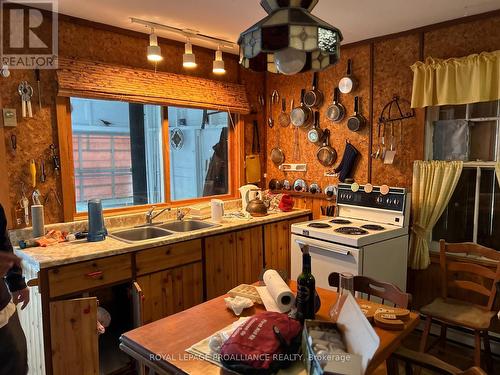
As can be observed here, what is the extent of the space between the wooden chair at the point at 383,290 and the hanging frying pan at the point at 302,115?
6.78ft

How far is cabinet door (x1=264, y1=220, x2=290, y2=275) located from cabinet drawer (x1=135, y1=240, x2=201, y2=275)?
29.7 inches

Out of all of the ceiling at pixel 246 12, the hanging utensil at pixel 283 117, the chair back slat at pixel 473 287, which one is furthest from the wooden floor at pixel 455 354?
the ceiling at pixel 246 12

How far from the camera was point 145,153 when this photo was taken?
3293 millimetres

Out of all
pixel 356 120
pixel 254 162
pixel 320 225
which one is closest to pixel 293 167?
pixel 254 162

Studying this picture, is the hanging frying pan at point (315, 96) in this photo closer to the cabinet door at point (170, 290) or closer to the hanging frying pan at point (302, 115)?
the hanging frying pan at point (302, 115)

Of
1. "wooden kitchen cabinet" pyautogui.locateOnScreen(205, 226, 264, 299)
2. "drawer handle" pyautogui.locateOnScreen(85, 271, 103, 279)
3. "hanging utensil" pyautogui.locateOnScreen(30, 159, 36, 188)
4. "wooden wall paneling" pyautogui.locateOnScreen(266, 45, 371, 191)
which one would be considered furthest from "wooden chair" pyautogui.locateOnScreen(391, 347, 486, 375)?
"hanging utensil" pyautogui.locateOnScreen(30, 159, 36, 188)

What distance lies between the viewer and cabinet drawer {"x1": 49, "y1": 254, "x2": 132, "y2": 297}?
210cm

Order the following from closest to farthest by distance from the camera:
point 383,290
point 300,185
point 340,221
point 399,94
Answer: point 383,290 < point 399,94 < point 340,221 < point 300,185

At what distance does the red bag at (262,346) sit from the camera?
43.5 inches

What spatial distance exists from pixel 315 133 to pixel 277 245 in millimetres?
1140

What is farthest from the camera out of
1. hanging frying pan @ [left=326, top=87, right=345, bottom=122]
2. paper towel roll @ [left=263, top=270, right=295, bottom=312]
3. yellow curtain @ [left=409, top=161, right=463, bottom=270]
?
hanging frying pan @ [left=326, top=87, right=345, bottom=122]

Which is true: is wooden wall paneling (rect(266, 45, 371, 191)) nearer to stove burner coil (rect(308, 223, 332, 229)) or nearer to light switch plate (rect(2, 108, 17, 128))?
stove burner coil (rect(308, 223, 332, 229))

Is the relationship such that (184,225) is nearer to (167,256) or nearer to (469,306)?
(167,256)

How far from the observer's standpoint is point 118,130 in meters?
3.11
